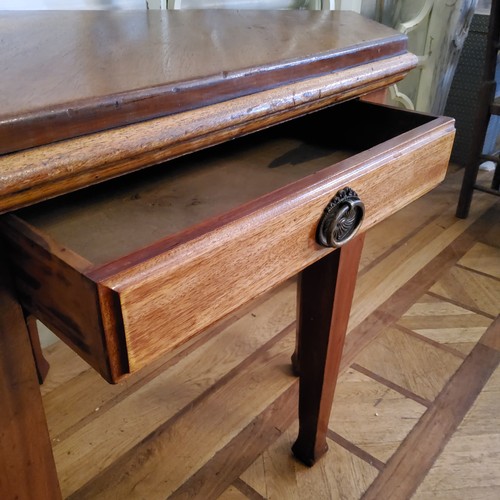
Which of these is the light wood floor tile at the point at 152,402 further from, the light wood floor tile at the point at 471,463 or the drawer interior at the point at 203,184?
the drawer interior at the point at 203,184

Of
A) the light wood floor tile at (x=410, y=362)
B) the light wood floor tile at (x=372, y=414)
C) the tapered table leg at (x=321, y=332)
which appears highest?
the tapered table leg at (x=321, y=332)

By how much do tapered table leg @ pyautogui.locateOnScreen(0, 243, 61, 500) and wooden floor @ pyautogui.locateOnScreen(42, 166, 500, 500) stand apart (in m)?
0.31

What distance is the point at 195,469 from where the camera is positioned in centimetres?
80

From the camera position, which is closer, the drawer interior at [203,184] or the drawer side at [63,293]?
the drawer side at [63,293]

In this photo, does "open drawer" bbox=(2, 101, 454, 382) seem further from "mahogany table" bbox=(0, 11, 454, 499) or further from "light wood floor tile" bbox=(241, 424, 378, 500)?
"light wood floor tile" bbox=(241, 424, 378, 500)

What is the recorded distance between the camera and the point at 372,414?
2.96 feet

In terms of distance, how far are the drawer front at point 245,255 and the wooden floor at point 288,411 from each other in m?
0.44

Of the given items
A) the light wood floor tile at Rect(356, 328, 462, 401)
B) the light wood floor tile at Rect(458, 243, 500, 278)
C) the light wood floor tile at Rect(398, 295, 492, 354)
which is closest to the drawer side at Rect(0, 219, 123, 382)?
the light wood floor tile at Rect(356, 328, 462, 401)

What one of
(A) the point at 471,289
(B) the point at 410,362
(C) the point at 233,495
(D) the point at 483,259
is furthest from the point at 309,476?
(D) the point at 483,259

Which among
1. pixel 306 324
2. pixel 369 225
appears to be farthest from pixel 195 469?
pixel 369 225

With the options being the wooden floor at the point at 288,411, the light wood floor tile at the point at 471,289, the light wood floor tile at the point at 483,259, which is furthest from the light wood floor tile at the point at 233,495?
the light wood floor tile at the point at 483,259

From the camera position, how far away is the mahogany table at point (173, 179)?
349 mm

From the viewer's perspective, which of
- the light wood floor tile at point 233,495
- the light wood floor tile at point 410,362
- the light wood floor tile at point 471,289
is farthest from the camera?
the light wood floor tile at point 471,289

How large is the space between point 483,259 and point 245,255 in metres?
1.14
